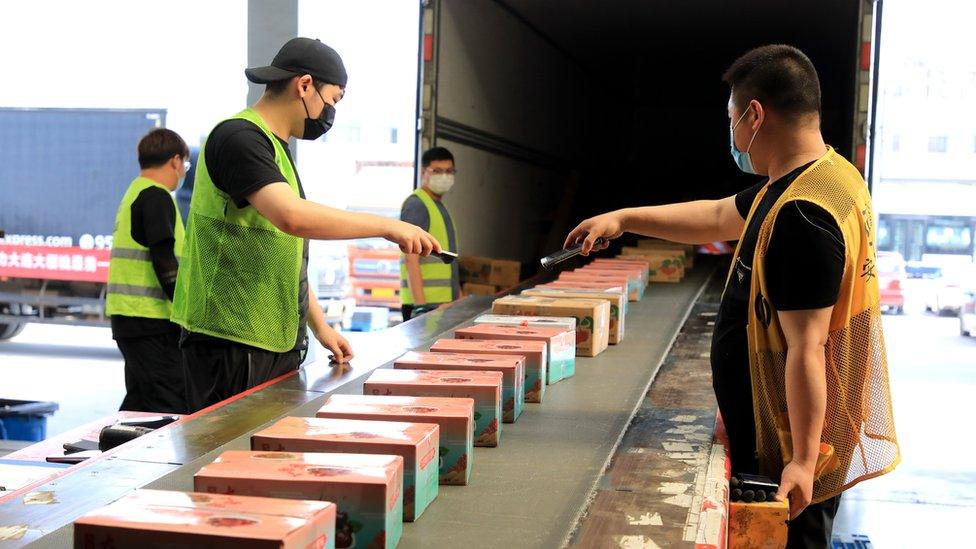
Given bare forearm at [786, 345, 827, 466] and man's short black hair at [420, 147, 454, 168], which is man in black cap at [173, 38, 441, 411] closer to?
bare forearm at [786, 345, 827, 466]

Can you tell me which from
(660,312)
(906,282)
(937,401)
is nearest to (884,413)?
(660,312)

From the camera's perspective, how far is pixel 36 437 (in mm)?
5301

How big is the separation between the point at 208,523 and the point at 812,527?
1.61 meters

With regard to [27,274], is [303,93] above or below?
above

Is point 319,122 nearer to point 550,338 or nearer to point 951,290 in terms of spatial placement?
point 550,338

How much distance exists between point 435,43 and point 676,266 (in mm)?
1989

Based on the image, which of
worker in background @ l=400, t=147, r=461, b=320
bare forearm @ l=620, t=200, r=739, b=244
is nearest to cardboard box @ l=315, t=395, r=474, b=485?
bare forearm @ l=620, t=200, r=739, b=244

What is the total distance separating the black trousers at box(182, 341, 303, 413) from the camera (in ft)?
9.82

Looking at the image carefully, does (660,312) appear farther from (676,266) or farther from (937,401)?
(937,401)

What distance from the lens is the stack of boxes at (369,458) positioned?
134cm

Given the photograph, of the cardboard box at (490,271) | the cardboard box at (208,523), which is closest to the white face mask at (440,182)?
the cardboard box at (490,271)

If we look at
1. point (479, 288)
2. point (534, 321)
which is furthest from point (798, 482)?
point (479, 288)

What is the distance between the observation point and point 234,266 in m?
2.93

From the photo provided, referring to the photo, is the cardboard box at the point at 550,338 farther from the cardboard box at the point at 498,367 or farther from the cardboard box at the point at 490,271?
the cardboard box at the point at 490,271
